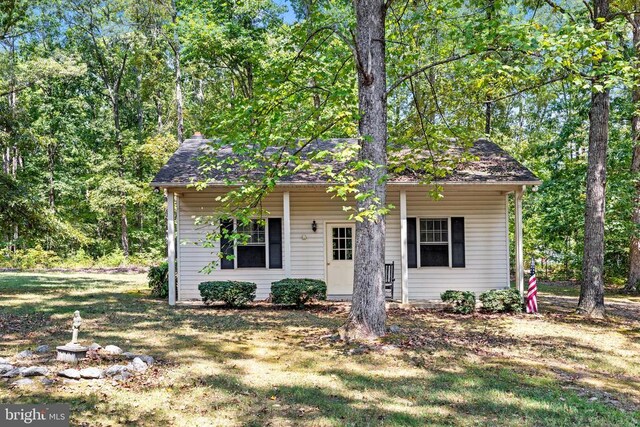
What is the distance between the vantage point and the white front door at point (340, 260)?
12469 mm

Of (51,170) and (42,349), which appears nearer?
(42,349)

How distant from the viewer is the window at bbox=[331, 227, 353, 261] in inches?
492

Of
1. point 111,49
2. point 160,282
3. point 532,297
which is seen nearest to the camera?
point 532,297

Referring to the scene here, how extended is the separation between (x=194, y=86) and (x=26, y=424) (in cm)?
2966

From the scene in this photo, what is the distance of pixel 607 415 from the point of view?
4.39m

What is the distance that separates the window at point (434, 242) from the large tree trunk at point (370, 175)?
5315mm

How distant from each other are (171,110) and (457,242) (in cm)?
2339

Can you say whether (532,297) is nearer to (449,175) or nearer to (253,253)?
(449,175)

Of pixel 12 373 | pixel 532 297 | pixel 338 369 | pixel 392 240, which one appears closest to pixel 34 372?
pixel 12 373

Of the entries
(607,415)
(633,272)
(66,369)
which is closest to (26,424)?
(66,369)

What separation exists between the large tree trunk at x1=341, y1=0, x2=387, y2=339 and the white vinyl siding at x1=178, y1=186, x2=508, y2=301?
480 cm

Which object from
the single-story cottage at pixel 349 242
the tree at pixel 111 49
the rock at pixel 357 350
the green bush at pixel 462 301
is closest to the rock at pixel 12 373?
the rock at pixel 357 350

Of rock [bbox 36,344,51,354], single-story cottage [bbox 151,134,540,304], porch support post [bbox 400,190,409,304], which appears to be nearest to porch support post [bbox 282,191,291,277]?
single-story cottage [bbox 151,134,540,304]

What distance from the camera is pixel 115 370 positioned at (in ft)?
17.0
